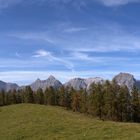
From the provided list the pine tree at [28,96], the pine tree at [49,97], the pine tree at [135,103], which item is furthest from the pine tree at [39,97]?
the pine tree at [135,103]

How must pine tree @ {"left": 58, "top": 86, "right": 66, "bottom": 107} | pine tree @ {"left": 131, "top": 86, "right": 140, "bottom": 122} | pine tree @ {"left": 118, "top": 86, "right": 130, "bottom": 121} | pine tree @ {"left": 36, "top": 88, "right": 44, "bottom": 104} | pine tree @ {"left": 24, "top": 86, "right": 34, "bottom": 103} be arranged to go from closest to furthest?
pine tree @ {"left": 118, "top": 86, "right": 130, "bottom": 121} → pine tree @ {"left": 131, "top": 86, "right": 140, "bottom": 122} → pine tree @ {"left": 58, "top": 86, "right": 66, "bottom": 107} → pine tree @ {"left": 24, "top": 86, "right": 34, "bottom": 103} → pine tree @ {"left": 36, "top": 88, "right": 44, "bottom": 104}

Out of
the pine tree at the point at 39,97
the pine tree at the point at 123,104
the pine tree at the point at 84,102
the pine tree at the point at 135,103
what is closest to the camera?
the pine tree at the point at 123,104

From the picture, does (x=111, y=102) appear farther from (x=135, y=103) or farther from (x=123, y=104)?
(x=135, y=103)

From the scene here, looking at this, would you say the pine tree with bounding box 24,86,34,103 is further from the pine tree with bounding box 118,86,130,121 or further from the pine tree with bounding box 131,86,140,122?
the pine tree with bounding box 131,86,140,122

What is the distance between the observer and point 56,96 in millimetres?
173875

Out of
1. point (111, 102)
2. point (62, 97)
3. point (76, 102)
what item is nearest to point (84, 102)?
point (76, 102)

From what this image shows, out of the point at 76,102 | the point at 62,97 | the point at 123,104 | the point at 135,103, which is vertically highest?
the point at 62,97

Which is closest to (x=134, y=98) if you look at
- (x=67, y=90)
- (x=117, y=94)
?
(x=117, y=94)

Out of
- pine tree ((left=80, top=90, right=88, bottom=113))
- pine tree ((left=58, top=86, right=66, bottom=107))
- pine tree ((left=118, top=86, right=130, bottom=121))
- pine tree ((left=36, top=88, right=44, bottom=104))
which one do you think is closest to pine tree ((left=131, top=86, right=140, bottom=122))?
pine tree ((left=118, top=86, right=130, bottom=121))

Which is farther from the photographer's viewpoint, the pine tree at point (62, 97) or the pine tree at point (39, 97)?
the pine tree at point (39, 97)

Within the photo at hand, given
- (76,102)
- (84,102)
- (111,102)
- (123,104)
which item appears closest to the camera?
(111,102)

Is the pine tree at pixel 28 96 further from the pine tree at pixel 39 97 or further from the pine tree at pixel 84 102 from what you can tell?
the pine tree at pixel 84 102

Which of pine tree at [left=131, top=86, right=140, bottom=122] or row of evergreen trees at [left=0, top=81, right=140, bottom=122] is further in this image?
pine tree at [left=131, top=86, right=140, bottom=122]

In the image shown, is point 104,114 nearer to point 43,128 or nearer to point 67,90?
point 67,90
